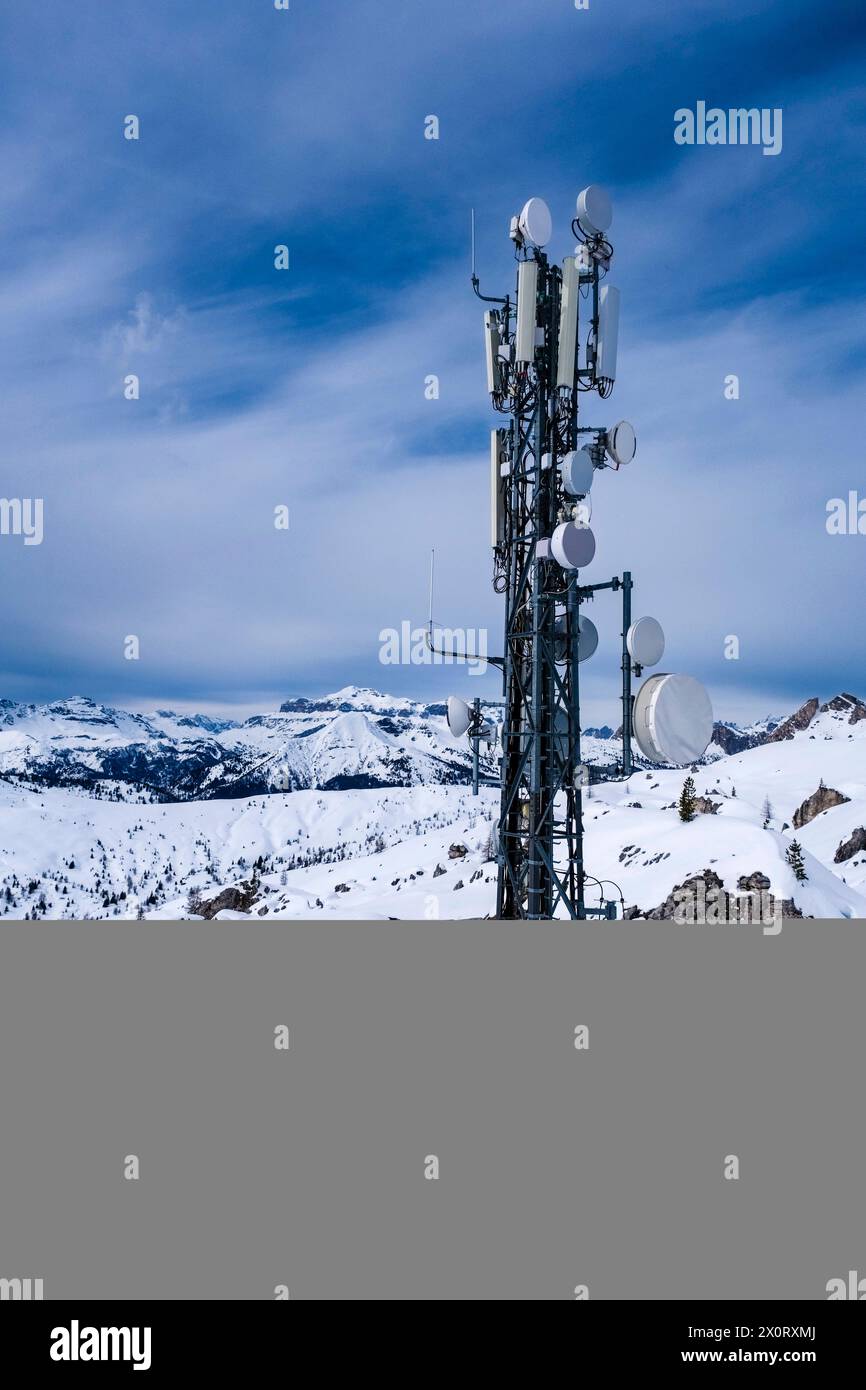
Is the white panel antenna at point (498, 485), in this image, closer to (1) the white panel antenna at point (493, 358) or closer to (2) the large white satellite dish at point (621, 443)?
(1) the white panel antenna at point (493, 358)

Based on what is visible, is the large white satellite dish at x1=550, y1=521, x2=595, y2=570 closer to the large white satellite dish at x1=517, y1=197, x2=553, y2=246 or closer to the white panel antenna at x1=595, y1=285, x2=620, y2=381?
the white panel antenna at x1=595, y1=285, x2=620, y2=381

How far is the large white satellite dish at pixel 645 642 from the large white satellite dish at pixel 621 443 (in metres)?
2.01

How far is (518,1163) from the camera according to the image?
4.10 meters

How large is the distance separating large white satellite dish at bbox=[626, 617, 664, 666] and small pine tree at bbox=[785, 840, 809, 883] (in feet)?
59.9

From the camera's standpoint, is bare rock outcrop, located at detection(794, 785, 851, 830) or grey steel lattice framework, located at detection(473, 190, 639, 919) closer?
grey steel lattice framework, located at detection(473, 190, 639, 919)

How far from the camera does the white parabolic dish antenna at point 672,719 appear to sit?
903 centimetres

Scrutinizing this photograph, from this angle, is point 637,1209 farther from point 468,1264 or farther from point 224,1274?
point 224,1274

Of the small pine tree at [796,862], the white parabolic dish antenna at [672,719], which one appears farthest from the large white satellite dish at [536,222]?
the small pine tree at [796,862]

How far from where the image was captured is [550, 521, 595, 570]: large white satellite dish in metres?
9.29

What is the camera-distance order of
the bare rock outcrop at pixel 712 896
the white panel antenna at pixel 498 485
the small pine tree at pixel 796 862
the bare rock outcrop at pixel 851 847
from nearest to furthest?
the white panel antenna at pixel 498 485, the bare rock outcrop at pixel 712 896, the small pine tree at pixel 796 862, the bare rock outcrop at pixel 851 847

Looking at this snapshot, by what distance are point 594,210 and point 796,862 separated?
817 inches

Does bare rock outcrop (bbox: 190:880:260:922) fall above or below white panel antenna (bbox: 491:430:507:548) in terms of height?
below

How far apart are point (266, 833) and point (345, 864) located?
264 ft

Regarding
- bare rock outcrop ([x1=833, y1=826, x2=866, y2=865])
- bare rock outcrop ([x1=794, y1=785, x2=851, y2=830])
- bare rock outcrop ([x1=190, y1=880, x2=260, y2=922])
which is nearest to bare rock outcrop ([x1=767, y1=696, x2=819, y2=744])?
bare rock outcrop ([x1=794, y1=785, x2=851, y2=830])
